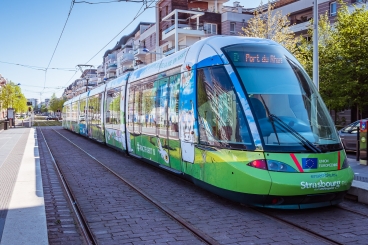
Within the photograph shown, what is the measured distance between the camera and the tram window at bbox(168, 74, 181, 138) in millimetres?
9711

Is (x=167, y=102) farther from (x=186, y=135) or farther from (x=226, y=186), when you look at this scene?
(x=226, y=186)

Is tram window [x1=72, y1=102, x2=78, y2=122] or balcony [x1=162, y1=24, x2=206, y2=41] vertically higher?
balcony [x1=162, y1=24, x2=206, y2=41]

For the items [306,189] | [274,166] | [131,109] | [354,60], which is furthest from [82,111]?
[306,189]

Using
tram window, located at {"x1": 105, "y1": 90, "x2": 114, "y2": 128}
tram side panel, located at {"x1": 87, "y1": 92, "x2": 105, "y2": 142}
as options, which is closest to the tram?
tram window, located at {"x1": 105, "y1": 90, "x2": 114, "y2": 128}

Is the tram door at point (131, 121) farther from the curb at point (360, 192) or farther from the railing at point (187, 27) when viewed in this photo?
the railing at point (187, 27)

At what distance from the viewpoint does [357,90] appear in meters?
25.1

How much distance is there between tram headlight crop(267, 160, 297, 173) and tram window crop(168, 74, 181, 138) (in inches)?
124

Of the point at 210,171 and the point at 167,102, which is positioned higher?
the point at 167,102

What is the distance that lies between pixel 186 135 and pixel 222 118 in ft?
4.96

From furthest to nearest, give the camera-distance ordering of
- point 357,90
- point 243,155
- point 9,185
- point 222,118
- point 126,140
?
point 357,90 < point 126,140 < point 9,185 < point 222,118 < point 243,155

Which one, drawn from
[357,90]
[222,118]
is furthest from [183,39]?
[222,118]

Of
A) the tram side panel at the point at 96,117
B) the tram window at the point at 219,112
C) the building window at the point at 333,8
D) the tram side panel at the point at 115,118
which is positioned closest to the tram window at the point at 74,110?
the tram side panel at the point at 96,117

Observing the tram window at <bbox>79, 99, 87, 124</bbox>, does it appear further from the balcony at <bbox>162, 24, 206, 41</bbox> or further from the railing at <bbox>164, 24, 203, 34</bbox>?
the railing at <bbox>164, 24, 203, 34</bbox>

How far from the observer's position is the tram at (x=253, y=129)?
22.6 ft
